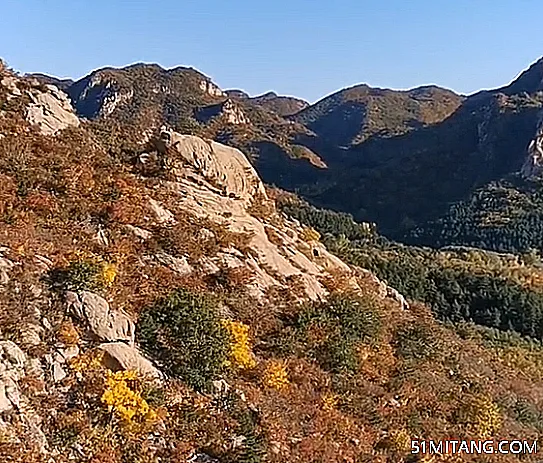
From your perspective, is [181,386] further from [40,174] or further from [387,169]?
[387,169]

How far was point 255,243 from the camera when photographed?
17.8 metres

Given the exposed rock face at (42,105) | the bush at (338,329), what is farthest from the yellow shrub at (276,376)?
the exposed rock face at (42,105)

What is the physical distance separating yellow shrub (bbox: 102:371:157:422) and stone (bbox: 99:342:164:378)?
28 cm

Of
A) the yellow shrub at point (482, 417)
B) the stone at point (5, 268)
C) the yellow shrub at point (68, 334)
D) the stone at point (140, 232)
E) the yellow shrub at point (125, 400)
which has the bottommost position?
the yellow shrub at point (482, 417)

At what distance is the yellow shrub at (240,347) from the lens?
13.2 meters

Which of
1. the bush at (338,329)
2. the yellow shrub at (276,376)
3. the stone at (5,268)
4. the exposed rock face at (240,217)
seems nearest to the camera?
the stone at (5,268)

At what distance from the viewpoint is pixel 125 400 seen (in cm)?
1076

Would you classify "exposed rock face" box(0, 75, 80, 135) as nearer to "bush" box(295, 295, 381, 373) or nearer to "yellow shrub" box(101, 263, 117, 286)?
"yellow shrub" box(101, 263, 117, 286)

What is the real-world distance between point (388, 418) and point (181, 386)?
4.53 metres

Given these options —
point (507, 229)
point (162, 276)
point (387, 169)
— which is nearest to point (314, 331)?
point (162, 276)

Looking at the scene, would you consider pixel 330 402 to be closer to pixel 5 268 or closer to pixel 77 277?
pixel 77 277

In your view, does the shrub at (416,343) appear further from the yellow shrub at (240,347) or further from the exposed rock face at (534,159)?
the exposed rock face at (534,159)

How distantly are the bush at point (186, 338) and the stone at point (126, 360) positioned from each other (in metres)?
0.36

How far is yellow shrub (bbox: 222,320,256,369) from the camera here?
13.2 metres
